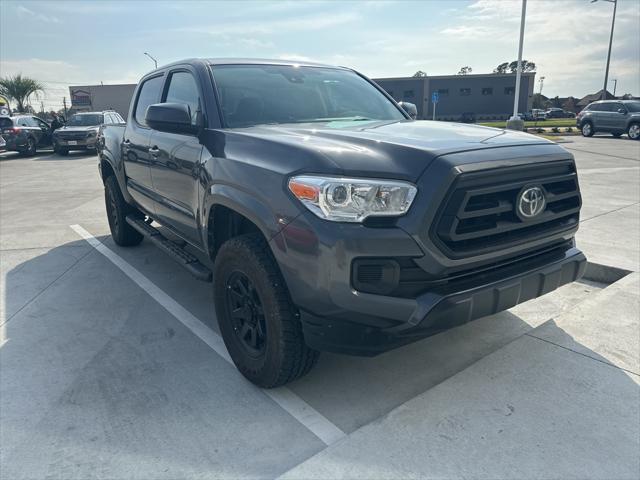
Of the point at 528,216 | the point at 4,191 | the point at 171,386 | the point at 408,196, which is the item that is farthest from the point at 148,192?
the point at 4,191

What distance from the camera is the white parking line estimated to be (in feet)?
8.43

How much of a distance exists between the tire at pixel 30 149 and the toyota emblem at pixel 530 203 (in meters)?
20.9

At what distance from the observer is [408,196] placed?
2.30m

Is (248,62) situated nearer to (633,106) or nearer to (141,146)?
(141,146)

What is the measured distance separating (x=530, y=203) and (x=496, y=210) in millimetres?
279

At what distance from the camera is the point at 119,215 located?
5777 millimetres

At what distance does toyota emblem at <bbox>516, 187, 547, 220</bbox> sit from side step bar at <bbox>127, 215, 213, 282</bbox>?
2.03 metres

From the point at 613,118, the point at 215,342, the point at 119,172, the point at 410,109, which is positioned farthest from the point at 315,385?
the point at 613,118

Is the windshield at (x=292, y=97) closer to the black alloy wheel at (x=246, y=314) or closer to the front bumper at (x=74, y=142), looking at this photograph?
the black alloy wheel at (x=246, y=314)

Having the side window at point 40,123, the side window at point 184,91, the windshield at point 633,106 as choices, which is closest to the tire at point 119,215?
the side window at point 184,91

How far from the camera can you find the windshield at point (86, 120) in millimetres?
19047

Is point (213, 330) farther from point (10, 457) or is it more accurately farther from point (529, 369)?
point (529, 369)

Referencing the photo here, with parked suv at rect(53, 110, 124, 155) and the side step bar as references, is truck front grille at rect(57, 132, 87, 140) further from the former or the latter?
the side step bar

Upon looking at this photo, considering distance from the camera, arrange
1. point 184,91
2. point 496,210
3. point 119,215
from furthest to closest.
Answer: point 119,215 < point 184,91 < point 496,210
